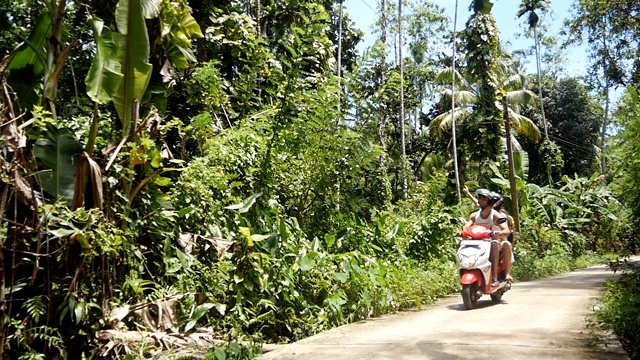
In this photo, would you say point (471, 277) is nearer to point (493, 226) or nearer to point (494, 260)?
point (494, 260)

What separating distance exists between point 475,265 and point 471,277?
0.18 meters

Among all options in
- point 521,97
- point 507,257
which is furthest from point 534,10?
point 507,257

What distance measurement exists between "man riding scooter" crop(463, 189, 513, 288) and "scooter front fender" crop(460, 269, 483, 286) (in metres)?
0.41

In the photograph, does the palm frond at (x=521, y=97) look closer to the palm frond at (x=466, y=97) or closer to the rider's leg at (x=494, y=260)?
the palm frond at (x=466, y=97)

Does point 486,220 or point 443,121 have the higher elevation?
point 443,121

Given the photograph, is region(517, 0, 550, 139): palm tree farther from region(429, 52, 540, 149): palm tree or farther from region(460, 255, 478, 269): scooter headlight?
region(460, 255, 478, 269): scooter headlight

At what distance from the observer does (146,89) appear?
6508mm

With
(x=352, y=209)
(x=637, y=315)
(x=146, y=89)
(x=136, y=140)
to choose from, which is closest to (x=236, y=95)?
(x=352, y=209)

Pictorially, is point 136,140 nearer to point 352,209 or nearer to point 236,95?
point 236,95

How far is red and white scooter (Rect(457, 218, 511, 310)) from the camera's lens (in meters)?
8.45

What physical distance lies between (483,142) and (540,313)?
20.5 m

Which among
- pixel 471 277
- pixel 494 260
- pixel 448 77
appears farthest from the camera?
pixel 448 77

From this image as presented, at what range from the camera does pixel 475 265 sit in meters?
8.46

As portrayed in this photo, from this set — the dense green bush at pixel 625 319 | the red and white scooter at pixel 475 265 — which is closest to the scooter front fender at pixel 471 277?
the red and white scooter at pixel 475 265
